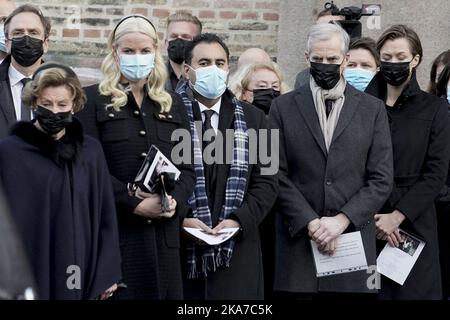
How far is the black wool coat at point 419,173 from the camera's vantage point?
901cm

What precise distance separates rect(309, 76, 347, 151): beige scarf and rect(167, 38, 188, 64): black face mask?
164cm

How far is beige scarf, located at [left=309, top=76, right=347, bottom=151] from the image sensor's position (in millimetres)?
8789

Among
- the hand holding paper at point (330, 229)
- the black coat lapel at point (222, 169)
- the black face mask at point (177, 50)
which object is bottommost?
the hand holding paper at point (330, 229)

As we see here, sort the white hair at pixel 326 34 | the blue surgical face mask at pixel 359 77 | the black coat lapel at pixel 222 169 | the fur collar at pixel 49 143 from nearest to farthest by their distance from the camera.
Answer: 1. the fur collar at pixel 49 143
2. the black coat lapel at pixel 222 169
3. the white hair at pixel 326 34
4. the blue surgical face mask at pixel 359 77

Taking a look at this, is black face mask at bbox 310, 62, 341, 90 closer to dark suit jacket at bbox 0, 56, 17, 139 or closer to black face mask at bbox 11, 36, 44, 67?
black face mask at bbox 11, 36, 44, 67

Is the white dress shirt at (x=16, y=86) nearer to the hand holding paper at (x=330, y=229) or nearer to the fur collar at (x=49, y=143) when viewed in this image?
the fur collar at (x=49, y=143)

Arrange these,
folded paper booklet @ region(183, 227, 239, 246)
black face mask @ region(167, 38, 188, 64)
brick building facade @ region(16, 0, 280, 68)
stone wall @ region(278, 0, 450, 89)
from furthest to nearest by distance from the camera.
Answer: brick building facade @ region(16, 0, 280, 68)
stone wall @ region(278, 0, 450, 89)
black face mask @ region(167, 38, 188, 64)
folded paper booklet @ region(183, 227, 239, 246)

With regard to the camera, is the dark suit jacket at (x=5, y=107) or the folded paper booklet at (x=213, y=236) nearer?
the folded paper booklet at (x=213, y=236)

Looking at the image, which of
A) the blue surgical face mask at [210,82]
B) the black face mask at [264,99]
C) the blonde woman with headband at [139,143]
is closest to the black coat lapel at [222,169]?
the blue surgical face mask at [210,82]

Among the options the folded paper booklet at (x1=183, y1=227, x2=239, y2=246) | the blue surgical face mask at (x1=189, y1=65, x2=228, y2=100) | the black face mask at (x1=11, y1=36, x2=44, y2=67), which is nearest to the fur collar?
the folded paper booklet at (x1=183, y1=227, x2=239, y2=246)

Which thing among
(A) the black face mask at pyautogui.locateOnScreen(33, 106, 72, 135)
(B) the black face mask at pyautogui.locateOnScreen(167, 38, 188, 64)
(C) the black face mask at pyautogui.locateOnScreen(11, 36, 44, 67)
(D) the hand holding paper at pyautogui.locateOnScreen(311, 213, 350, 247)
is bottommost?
(D) the hand holding paper at pyautogui.locateOnScreen(311, 213, 350, 247)

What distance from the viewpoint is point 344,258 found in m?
8.59

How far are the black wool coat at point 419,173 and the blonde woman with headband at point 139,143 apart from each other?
1.49 m
